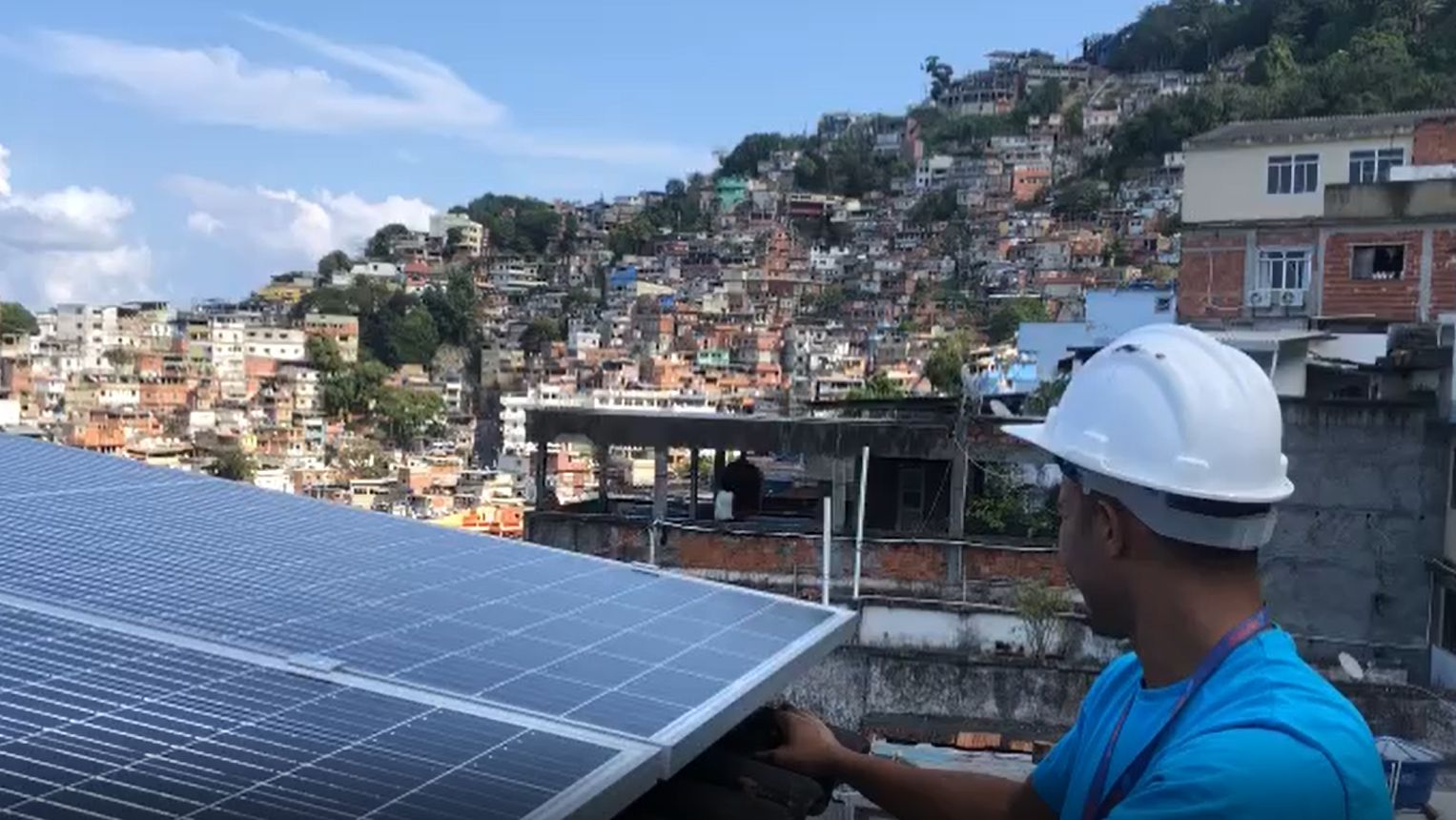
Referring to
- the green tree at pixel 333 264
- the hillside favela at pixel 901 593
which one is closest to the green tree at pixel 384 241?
the green tree at pixel 333 264

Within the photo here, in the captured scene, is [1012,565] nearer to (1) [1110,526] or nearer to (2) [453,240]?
(1) [1110,526]

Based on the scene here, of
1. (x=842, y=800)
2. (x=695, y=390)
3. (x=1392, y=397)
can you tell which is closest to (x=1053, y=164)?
(x=695, y=390)

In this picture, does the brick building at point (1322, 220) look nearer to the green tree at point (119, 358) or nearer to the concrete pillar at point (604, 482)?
the concrete pillar at point (604, 482)

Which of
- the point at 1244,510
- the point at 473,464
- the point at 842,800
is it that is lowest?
the point at 473,464

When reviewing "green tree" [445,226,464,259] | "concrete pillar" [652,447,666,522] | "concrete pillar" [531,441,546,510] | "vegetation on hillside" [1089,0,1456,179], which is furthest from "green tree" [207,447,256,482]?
"green tree" [445,226,464,259]

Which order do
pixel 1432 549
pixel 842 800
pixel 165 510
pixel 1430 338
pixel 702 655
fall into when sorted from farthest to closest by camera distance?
pixel 1430 338, pixel 1432 549, pixel 842 800, pixel 165 510, pixel 702 655

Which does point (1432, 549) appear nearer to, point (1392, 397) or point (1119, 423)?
point (1392, 397)
